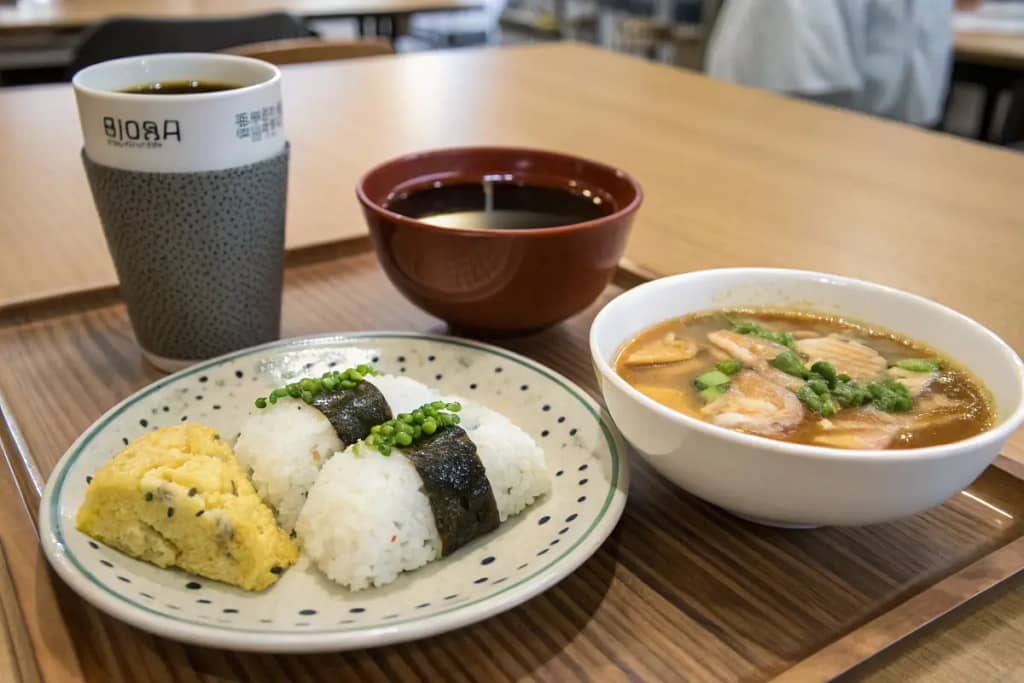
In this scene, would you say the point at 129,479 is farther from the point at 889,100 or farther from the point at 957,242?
the point at 889,100

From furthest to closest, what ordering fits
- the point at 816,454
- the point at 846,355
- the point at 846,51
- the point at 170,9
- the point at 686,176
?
the point at 170,9 → the point at 846,51 → the point at 686,176 → the point at 846,355 → the point at 816,454

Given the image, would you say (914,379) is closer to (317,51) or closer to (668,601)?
(668,601)

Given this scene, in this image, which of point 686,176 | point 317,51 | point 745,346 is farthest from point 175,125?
point 317,51

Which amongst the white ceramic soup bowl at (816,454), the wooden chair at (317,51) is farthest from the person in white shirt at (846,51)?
the white ceramic soup bowl at (816,454)

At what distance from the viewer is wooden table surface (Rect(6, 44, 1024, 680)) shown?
52.2 inches

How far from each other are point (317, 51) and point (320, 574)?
2278 millimetres

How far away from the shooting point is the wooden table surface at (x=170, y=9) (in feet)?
13.3

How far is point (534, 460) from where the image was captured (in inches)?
32.2

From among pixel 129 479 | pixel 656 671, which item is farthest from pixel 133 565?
pixel 656 671

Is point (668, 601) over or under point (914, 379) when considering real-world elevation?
under

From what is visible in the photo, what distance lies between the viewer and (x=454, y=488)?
77cm

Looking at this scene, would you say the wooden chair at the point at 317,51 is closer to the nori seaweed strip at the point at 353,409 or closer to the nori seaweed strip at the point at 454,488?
the nori seaweed strip at the point at 353,409

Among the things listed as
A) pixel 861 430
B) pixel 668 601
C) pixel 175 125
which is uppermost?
pixel 175 125

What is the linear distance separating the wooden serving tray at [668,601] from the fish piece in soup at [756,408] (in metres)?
0.11
